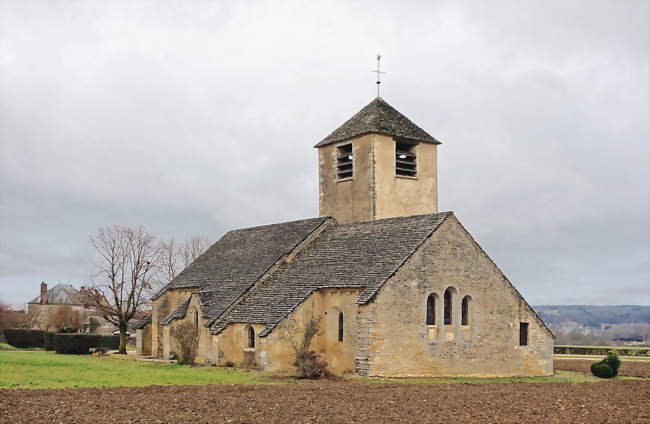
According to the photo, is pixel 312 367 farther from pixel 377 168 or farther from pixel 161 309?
pixel 161 309

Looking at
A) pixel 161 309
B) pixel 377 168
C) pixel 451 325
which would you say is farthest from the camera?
pixel 161 309

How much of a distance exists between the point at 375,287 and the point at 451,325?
14.9 feet

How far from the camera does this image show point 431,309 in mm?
36312

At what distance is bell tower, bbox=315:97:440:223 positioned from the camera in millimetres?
44250

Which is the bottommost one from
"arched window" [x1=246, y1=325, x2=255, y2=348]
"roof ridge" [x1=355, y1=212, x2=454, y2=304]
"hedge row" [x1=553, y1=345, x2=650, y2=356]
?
"hedge row" [x1=553, y1=345, x2=650, y2=356]

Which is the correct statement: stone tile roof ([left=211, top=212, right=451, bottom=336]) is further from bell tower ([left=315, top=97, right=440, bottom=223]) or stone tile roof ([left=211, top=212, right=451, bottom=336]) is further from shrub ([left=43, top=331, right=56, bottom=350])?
shrub ([left=43, top=331, right=56, bottom=350])

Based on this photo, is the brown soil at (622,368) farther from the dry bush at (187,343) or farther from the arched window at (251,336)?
the dry bush at (187,343)

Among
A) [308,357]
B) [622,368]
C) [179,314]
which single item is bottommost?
[622,368]

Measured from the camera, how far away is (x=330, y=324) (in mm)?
37281

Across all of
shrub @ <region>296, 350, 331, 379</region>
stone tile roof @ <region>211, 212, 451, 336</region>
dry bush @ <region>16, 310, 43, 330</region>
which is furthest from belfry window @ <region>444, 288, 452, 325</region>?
dry bush @ <region>16, 310, 43, 330</region>

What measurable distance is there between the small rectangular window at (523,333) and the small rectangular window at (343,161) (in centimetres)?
1277

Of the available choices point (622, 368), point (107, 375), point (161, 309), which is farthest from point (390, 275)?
point (161, 309)

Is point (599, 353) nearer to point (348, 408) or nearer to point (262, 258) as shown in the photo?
point (262, 258)

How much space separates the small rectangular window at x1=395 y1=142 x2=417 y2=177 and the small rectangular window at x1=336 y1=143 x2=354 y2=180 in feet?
8.65
